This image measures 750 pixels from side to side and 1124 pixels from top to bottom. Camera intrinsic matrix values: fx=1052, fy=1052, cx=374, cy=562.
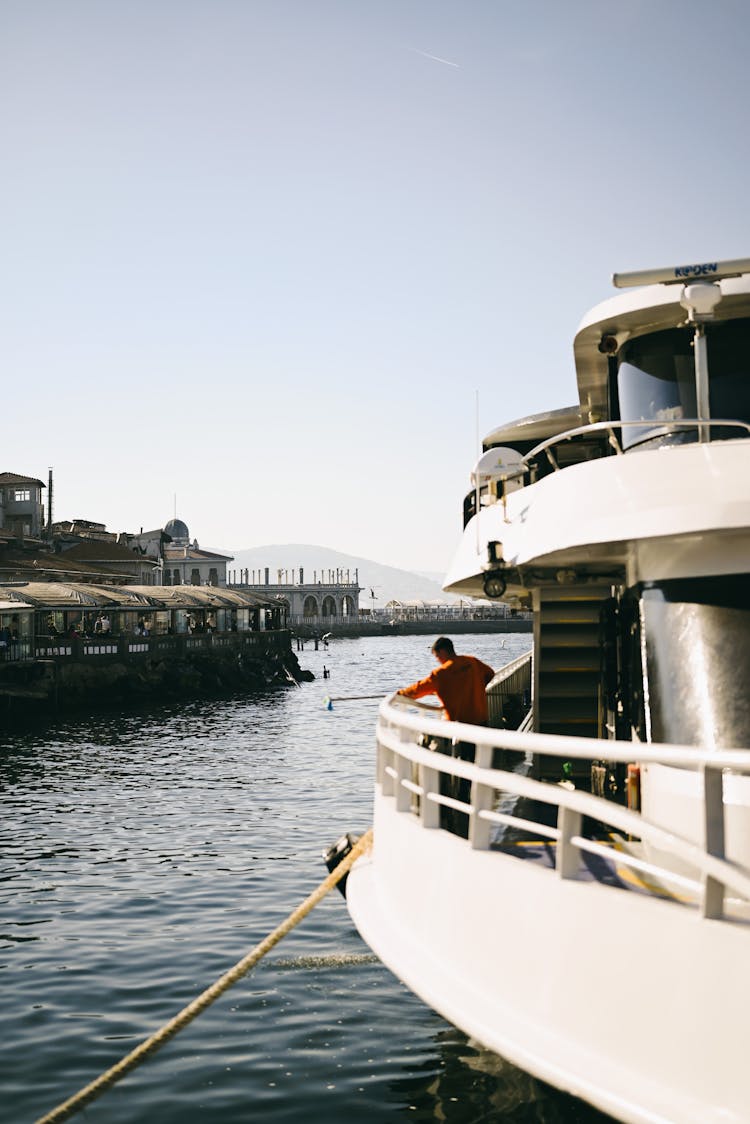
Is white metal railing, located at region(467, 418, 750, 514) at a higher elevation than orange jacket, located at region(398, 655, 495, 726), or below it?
higher

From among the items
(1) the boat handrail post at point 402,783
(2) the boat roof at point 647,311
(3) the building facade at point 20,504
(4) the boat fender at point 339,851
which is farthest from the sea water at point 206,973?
(3) the building facade at point 20,504

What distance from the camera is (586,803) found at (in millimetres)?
4863

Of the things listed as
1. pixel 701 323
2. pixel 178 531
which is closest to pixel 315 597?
pixel 178 531

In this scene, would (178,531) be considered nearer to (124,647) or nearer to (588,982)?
(124,647)

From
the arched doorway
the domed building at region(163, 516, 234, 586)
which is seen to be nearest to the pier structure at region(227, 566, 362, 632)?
the arched doorway

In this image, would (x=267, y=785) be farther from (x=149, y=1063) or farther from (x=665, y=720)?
(x=665, y=720)

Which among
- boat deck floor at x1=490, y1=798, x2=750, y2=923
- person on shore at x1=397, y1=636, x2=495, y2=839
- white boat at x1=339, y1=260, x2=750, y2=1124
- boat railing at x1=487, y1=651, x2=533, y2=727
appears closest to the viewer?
white boat at x1=339, y1=260, x2=750, y2=1124

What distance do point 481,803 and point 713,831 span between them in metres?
1.90

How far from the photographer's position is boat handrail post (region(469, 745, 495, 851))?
5889 millimetres

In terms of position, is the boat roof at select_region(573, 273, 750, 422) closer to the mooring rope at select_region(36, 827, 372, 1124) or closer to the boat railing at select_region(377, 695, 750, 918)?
the boat railing at select_region(377, 695, 750, 918)

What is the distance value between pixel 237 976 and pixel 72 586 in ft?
166

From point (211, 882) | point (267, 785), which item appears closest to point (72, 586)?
point (267, 785)

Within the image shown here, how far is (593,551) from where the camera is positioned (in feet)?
24.3

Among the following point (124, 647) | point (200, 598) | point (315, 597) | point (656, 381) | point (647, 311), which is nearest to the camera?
point (647, 311)
